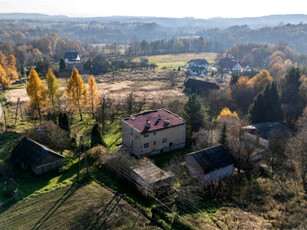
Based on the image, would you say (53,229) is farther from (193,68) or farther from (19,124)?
(193,68)

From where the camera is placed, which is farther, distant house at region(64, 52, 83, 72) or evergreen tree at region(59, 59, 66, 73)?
distant house at region(64, 52, 83, 72)

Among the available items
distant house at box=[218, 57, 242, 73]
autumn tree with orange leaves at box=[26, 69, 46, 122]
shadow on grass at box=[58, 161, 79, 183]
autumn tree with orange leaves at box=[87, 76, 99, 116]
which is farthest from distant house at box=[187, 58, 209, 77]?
shadow on grass at box=[58, 161, 79, 183]

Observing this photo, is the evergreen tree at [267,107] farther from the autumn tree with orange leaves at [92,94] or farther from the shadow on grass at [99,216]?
the shadow on grass at [99,216]

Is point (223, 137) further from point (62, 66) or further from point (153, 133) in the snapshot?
point (62, 66)

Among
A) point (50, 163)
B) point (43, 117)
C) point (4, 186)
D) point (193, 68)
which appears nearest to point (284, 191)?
point (50, 163)

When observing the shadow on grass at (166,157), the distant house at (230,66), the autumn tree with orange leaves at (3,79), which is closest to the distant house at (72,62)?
the autumn tree with orange leaves at (3,79)

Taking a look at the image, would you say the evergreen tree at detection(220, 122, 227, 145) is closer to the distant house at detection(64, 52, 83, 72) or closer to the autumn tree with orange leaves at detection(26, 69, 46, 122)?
the autumn tree with orange leaves at detection(26, 69, 46, 122)
